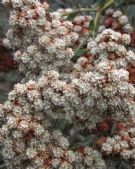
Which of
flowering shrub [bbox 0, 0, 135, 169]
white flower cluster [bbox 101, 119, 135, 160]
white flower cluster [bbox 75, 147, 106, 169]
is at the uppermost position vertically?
flowering shrub [bbox 0, 0, 135, 169]

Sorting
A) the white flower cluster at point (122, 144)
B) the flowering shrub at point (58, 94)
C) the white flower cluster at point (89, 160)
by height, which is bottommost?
the white flower cluster at point (89, 160)

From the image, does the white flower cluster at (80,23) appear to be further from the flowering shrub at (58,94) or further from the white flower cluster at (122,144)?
the white flower cluster at (122,144)

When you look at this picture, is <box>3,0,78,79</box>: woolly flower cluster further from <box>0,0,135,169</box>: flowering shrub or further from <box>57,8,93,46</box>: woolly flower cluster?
<box>57,8,93,46</box>: woolly flower cluster

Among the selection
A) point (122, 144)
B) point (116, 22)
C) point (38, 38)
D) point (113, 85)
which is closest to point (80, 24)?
point (116, 22)

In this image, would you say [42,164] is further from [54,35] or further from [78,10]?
[78,10]

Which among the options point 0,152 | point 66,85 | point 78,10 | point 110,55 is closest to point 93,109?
point 66,85

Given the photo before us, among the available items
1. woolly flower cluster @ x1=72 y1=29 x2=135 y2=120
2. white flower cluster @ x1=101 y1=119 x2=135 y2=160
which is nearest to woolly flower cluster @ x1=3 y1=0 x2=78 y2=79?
woolly flower cluster @ x1=72 y1=29 x2=135 y2=120

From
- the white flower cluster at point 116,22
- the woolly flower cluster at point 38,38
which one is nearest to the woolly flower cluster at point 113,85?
the woolly flower cluster at point 38,38

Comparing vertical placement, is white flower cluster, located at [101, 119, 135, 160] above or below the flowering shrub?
below
